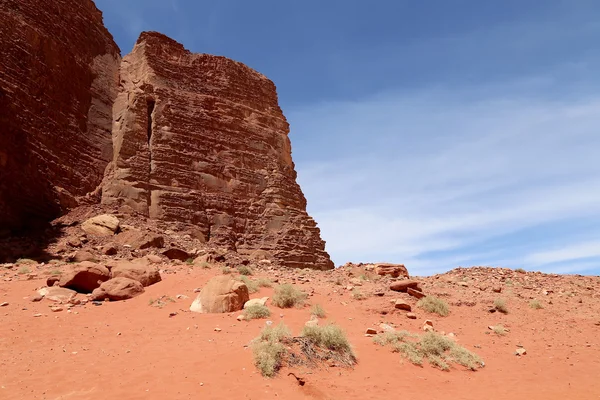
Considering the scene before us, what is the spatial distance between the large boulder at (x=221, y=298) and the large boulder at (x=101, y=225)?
12.7 meters

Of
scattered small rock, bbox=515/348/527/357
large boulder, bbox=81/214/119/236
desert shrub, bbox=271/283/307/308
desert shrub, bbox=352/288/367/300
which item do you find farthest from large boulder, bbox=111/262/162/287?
scattered small rock, bbox=515/348/527/357

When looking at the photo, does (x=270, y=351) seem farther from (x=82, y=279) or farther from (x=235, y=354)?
(x=82, y=279)

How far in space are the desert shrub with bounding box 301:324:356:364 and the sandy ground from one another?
346 mm

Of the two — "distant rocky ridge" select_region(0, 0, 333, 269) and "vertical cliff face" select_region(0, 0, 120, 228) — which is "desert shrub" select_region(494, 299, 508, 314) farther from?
"vertical cliff face" select_region(0, 0, 120, 228)

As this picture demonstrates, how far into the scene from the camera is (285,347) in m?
8.39

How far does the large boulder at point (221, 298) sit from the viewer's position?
461 inches

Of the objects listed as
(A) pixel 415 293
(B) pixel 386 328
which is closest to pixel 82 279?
(B) pixel 386 328

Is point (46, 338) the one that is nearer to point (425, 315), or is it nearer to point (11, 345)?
point (11, 345)

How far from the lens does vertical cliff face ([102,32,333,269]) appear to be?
1133 inches

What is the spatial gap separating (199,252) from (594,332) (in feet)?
58.3

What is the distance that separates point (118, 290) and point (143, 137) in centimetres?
1985

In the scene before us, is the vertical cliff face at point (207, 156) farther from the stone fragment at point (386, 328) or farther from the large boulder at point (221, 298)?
the stone fragment at point (386, 328)

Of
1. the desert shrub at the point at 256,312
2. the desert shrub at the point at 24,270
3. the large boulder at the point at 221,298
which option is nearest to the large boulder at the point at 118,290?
the large boulder at the point at 221,298

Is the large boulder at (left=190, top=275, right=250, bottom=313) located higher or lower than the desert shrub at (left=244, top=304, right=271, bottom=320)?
higher
